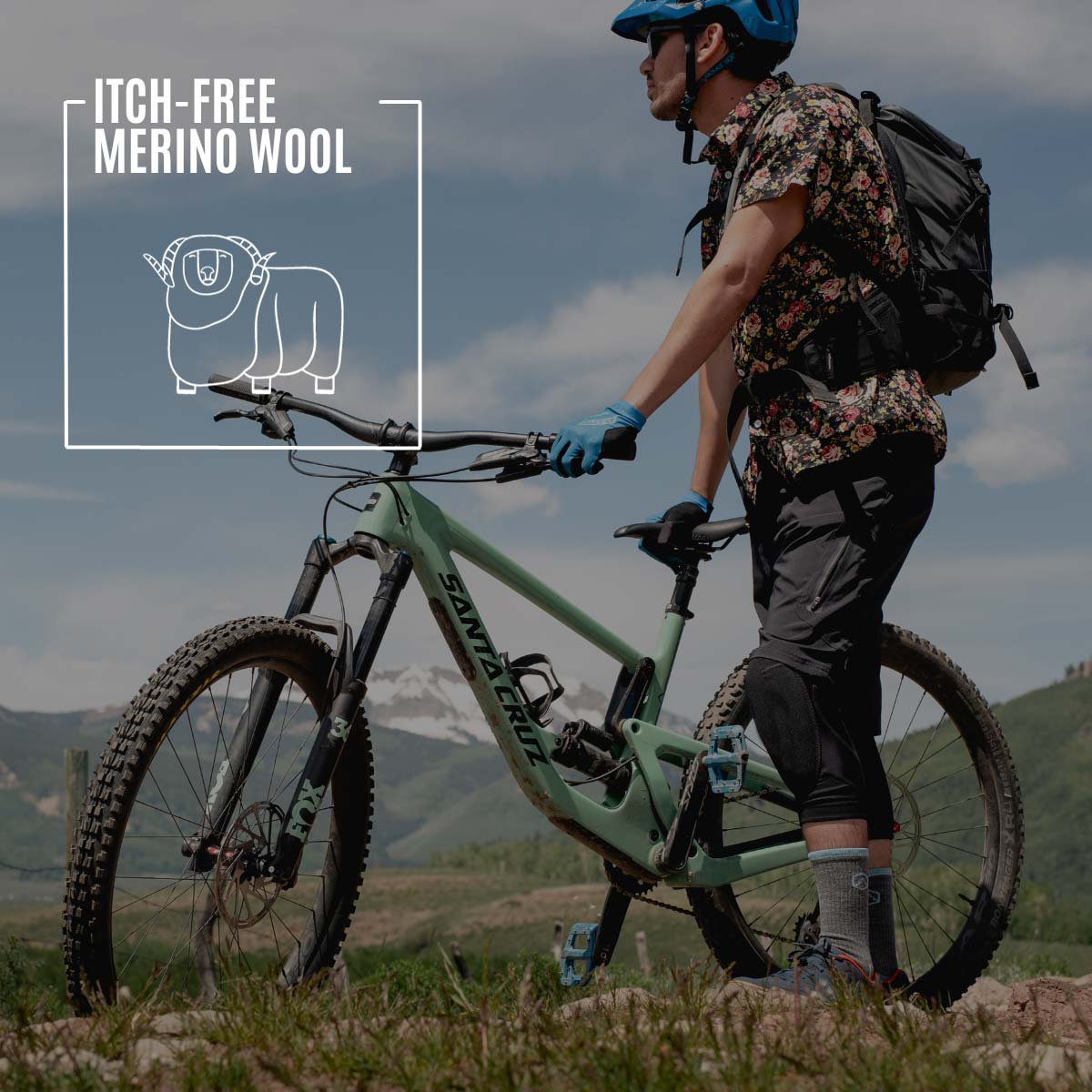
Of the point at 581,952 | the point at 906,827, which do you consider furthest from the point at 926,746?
the point at 581,952

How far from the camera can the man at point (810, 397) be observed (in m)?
3.56

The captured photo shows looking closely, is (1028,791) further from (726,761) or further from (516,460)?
(516,460)

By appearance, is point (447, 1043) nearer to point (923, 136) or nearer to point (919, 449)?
point (919, 449)

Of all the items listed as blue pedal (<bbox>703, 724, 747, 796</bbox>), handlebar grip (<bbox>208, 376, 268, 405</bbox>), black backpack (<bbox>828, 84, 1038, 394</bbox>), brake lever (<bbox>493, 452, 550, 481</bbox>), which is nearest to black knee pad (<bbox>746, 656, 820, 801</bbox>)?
blue pedal (<bbox>703, 724, 747, 796</bbox>)

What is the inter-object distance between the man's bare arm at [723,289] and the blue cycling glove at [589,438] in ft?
0.13

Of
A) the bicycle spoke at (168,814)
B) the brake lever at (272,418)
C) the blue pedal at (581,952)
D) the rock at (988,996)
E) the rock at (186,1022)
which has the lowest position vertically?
the rock at (988,996)

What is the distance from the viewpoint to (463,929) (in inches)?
1361

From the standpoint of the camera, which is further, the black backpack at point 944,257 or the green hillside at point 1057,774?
the green hillside at point 1057,774

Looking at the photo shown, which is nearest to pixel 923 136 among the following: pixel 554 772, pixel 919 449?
pixel 919 449

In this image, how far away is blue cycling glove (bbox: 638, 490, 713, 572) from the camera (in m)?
4.70

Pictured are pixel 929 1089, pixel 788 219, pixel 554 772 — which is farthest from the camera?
pixel 554 772

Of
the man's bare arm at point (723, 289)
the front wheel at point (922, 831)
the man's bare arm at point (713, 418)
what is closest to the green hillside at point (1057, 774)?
the front wheel at point (922, 831)

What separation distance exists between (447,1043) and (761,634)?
164 centimetres

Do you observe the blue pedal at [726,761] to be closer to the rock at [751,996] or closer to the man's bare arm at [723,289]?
the rock at [751,996]
